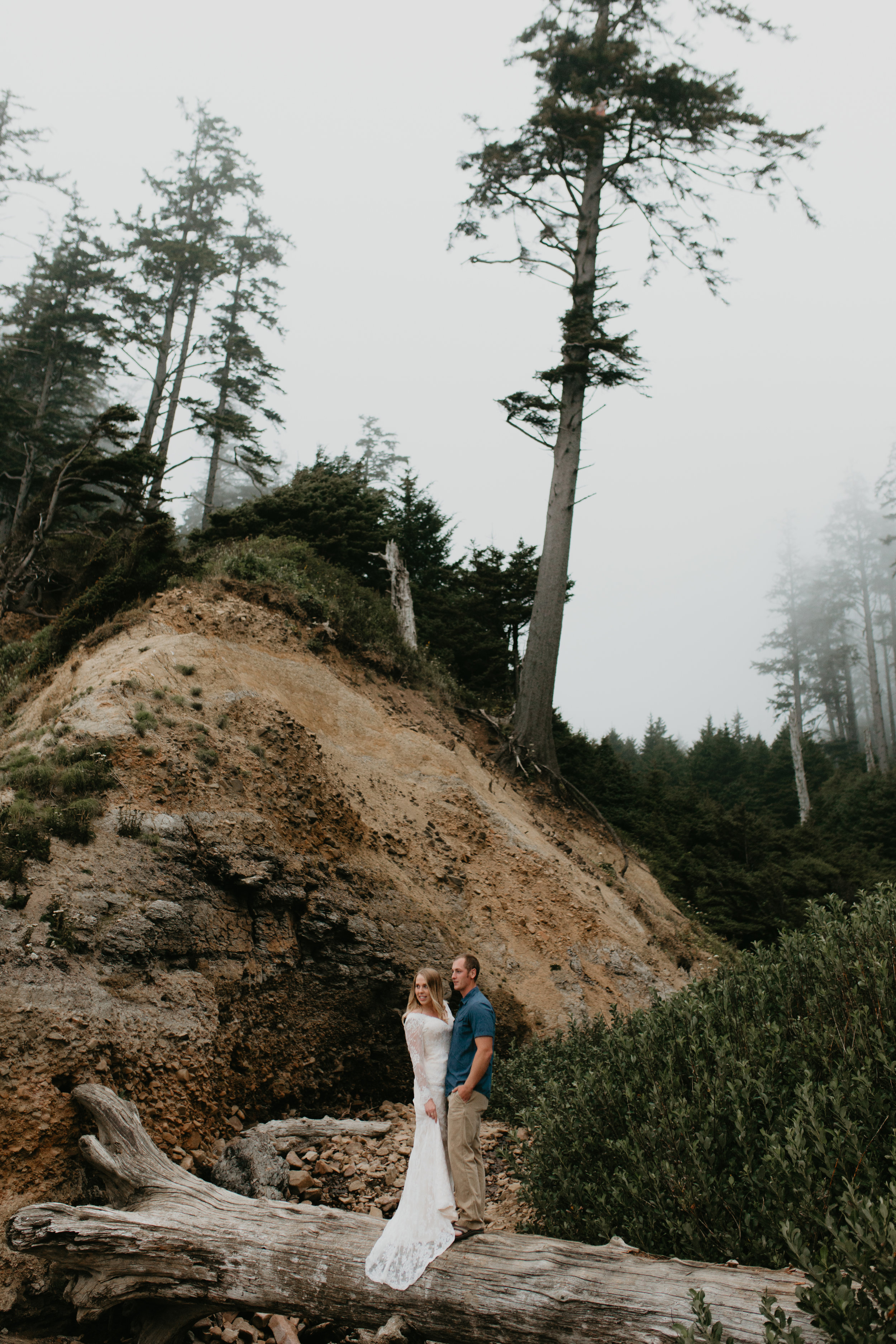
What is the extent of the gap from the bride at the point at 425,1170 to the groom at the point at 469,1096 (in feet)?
0.20

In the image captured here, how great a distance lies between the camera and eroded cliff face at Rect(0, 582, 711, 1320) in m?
5.01

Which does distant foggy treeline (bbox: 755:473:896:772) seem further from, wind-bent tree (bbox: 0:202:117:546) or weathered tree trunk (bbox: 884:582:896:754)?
wind-bent tree (bbox: 0:202:117:546)

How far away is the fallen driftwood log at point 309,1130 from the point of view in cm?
575

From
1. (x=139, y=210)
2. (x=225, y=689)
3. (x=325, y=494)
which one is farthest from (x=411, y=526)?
(x=139, y=210)

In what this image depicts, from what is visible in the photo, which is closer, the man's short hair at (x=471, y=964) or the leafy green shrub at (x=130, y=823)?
the man's short hair at (x=471, y=964)

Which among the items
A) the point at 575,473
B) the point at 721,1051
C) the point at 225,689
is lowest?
the point at 721,1051

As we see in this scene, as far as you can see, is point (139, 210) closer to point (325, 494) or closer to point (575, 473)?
point (325, 494)

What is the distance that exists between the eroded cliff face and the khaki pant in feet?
7.25

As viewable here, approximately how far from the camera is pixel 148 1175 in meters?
4.33

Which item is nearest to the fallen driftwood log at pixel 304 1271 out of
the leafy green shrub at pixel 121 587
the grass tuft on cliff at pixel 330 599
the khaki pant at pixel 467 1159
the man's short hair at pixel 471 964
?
the khaki pant at pixel 467 1159

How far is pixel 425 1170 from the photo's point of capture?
13.6ft

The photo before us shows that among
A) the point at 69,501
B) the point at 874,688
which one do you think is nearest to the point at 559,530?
the point at 69,501

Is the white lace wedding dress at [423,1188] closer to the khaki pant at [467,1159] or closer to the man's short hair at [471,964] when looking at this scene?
the khaki pant at [467,1159]

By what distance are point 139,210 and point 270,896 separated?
26.1m
